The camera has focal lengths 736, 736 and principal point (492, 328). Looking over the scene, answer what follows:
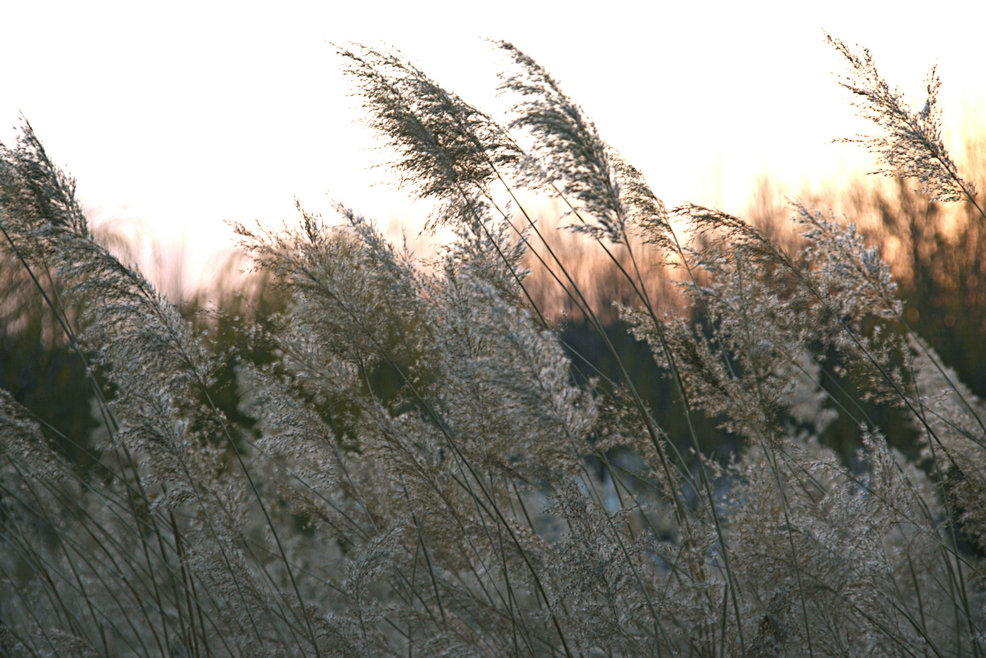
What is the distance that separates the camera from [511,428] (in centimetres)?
185

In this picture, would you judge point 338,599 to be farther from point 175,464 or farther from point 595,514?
point 595,514

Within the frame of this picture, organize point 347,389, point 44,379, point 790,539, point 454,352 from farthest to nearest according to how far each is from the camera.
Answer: point 44,379, point 347,389, point 454,352, point 790,539

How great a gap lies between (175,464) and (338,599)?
120cm

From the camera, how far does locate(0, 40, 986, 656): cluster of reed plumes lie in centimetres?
181

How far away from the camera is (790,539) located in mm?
1770

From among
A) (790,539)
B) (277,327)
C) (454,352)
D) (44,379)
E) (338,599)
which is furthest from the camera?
(44,379)

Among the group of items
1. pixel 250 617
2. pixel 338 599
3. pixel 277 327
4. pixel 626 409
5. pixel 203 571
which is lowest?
pixel 338 599

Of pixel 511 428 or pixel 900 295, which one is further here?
pixel 900 295

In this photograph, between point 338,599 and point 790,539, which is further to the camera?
point 338,599

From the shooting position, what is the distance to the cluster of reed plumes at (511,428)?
Result: 1807 mm

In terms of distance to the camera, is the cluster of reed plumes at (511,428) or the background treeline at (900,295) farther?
the background treeline at (900,295)

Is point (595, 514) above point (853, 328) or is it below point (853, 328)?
below

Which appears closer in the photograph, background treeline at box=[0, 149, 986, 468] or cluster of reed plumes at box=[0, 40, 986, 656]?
cluster of reed plumes at box=[0, 40, 986, 656]

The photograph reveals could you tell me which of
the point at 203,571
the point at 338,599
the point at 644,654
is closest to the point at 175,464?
the point at 203,571
